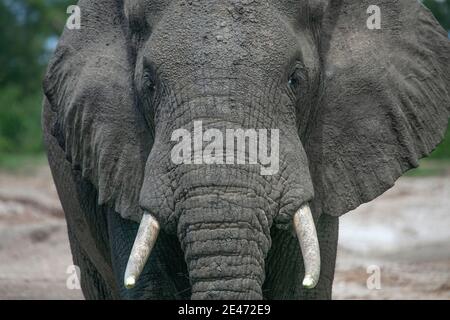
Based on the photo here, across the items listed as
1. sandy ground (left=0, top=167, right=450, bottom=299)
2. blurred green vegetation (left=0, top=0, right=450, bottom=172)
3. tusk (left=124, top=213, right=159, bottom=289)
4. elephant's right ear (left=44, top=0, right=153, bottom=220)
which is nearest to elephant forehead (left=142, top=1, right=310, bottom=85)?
elephant's right ear (left=44, top=0, right=153, bottom=220)

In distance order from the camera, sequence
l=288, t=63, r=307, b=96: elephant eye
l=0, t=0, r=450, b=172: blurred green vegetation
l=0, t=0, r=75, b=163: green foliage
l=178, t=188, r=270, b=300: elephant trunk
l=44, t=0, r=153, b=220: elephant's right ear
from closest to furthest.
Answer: l=178, t=188, r=270, b=300: elephant trunk
l=288, t=63, r=307, b=96: elephant eye
l=44, t=0, r=153, b=220: elephant's right ear
l=0, t=0, r=450, b=172: blurred green vegetation
l=0, t=0, r=75, b=163: green foliage

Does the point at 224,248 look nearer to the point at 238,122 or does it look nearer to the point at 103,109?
the point at 238,122

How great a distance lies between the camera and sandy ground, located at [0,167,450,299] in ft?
29.3

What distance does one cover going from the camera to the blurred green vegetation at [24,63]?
19.3 meters

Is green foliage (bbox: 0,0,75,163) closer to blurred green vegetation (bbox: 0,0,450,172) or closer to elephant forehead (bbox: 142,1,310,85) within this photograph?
blurred green vegetation (bbox: 0,0,450,172)

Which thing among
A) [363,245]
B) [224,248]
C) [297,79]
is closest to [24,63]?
[363,245]

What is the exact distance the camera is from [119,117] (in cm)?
514

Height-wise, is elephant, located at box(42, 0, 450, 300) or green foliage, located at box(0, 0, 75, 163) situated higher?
green foliage, located at box(0, 0, 75, 163)

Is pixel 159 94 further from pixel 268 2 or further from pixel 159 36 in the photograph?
pixel 268 2

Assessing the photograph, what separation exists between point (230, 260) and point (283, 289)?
3.31 feet

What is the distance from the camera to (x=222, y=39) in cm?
462

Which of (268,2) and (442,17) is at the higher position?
(442,17)

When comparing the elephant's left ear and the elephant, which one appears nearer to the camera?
the elephant

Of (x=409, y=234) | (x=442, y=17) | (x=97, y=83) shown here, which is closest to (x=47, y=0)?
(x=442, y=17)
